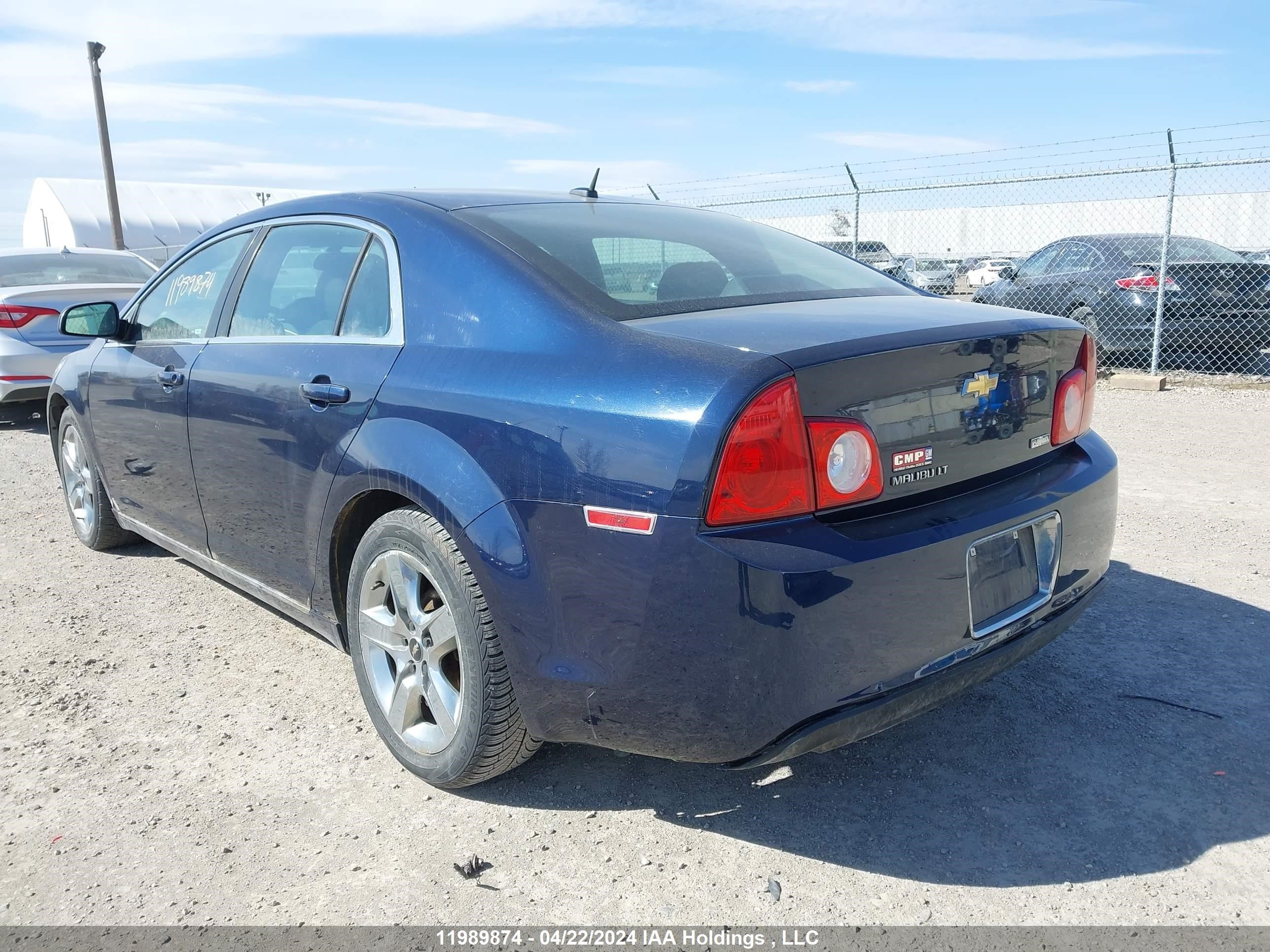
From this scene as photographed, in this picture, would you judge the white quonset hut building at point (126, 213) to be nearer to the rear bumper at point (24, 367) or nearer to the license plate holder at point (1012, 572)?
the rear bumper at point (24, 367)

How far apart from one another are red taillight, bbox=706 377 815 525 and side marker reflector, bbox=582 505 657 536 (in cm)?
13

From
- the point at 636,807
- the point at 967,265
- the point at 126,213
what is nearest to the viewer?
the point at 636,807

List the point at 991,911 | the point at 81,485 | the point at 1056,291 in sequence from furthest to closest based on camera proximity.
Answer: the point at 1056,291
the point at 81,485
the point at 991,911

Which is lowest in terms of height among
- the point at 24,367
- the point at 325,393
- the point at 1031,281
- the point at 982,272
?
the point at 982,272

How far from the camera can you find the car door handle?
→ 9.16ft

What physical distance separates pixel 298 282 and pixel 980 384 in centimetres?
213

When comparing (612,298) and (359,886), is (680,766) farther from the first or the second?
(612,298)

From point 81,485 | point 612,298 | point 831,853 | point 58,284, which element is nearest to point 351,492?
point 612,298

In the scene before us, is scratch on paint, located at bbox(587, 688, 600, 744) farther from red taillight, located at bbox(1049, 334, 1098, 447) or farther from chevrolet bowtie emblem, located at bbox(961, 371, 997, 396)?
red taillight, located at bbox(1049, 334, 1098, 447)

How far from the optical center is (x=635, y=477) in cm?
209

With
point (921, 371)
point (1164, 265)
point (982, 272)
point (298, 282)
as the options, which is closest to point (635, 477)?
point (921, 371)

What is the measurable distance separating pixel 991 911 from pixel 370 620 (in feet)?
5.72

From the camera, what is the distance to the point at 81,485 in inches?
194

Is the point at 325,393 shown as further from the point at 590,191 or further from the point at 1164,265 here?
the point at 1164,265
